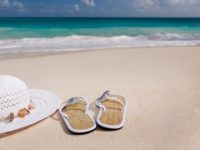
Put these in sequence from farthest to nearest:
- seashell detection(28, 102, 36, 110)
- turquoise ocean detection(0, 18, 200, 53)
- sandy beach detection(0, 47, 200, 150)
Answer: turquoise ocean detection(0, 18, 200, 53) → seashell detection(28, 102, 36, 110) → sandy beach detection(0, 47, 200, 150)

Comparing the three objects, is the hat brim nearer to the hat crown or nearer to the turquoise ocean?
the hat crown

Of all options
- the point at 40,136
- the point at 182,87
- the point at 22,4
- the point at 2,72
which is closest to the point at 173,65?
the point at 182,87

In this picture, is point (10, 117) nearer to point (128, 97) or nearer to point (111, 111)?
point (111, 111)

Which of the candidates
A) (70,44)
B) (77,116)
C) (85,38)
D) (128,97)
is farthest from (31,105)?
(85,38)

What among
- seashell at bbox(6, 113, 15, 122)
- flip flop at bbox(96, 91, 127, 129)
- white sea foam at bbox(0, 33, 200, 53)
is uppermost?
white sea foam at bbox(0, 33, 200, 53)

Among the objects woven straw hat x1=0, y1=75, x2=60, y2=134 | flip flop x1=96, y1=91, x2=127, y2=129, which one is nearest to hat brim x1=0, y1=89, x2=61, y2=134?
woven straw hat x1=0, y1=75, x2=60, y2=134

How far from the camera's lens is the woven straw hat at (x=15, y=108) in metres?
1.98

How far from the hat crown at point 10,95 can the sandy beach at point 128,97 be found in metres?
0.18

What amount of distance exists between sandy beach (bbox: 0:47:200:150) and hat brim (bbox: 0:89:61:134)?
75 millimetres

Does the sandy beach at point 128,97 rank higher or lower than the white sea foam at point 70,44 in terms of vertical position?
lower

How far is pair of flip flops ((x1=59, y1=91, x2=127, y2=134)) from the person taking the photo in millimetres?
2021

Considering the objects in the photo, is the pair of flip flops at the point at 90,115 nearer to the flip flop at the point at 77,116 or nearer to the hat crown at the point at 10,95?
the flip flop at the point at 77,116

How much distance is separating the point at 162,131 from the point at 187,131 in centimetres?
18

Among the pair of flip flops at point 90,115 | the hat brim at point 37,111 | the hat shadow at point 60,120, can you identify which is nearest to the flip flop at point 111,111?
the pair of flip flops at point 90,115
